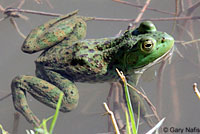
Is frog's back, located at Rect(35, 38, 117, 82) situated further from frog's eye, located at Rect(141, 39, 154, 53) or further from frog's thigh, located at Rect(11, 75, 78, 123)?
frog's eye, located at Rect(141, 39, 154, 53)

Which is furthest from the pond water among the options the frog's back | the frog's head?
the frog's head

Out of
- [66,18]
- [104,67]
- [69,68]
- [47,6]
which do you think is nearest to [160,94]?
[104,67]

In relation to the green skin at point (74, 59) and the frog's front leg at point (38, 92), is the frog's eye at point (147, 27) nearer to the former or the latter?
the green skin at point (74, 59)

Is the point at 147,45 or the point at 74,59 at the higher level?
the point at 147,45

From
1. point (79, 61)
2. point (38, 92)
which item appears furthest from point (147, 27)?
point (38, 92)

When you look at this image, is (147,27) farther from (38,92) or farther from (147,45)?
(38,92)

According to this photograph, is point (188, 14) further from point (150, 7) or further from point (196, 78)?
point (196, 78)
